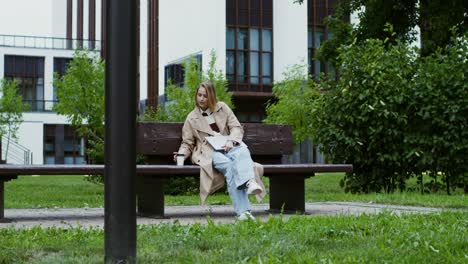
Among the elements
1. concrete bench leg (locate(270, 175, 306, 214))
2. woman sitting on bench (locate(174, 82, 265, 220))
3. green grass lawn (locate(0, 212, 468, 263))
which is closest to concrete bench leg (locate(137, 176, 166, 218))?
woman sitting on bench (locate(174, 82, 265, 220))

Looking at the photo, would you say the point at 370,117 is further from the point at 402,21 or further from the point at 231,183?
the point at 402,21

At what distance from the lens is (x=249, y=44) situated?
45.5 metres

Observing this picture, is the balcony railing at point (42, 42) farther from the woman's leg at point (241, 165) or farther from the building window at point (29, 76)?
the woman's leg at point (241, 165)

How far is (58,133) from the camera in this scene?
197 feet

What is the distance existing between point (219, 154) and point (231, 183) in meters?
0.40

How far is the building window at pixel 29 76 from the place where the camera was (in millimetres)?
58844

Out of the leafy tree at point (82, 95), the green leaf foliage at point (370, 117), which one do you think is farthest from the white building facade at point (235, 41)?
the green leaf foliage at point (370, 117)

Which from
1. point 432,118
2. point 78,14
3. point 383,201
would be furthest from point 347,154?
point 78,14

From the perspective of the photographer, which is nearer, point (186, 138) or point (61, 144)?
point (186, 138)

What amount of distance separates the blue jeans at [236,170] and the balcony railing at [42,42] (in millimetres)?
50847

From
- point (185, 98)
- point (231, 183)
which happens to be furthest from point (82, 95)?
point (231, 183)

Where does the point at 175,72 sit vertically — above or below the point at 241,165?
above

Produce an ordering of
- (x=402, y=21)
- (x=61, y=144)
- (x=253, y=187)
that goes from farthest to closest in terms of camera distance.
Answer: (x=61, y=144) < (x=402, y=21) < (x=253, y=187)

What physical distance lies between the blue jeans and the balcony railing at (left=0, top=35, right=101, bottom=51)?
50.8 m
